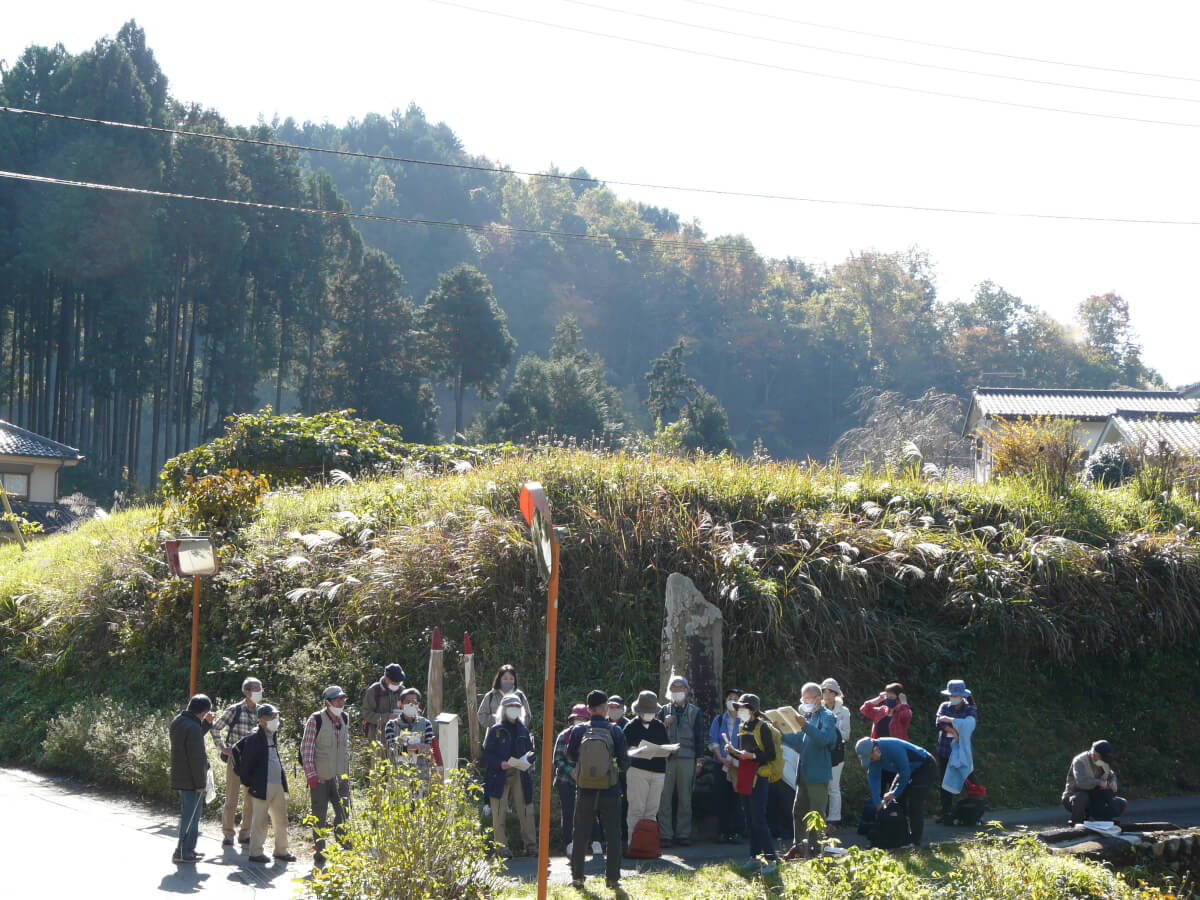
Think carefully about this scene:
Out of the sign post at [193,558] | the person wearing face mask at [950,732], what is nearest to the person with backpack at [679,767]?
the person wearing face mask at [950,732]

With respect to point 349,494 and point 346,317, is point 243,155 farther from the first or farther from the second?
point 349,494

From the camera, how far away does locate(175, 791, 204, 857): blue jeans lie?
10.4 meters

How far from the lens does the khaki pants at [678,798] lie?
1155 centimetres

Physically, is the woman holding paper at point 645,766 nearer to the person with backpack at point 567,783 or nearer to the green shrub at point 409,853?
the person with backpack at point 567,783

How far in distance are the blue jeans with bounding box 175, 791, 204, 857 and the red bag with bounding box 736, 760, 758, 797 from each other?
529 cm

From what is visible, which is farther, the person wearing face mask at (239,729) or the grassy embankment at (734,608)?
the grassy embankment at (734,608)

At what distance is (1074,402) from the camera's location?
4153 cm

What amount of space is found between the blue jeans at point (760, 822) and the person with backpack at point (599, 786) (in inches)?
55.0

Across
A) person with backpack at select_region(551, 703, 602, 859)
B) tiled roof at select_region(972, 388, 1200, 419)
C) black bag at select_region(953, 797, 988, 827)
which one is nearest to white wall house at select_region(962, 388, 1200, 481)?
tiled roof at select_region(972, 388, 1200, 419)

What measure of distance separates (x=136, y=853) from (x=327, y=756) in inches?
94.9

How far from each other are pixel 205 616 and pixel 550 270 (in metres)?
84.4

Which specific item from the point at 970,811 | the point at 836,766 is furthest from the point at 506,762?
the point at 970,811

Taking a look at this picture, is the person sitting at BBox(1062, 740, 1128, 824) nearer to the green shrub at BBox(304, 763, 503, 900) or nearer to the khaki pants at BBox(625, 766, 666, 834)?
the khaki pants at BBox(625, 766, 666, 834)

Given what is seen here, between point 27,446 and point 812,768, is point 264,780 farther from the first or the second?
point 27,446
